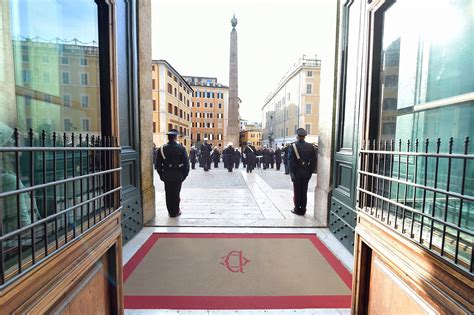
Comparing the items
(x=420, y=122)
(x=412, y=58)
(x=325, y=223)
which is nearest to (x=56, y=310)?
(x=420, y=122)

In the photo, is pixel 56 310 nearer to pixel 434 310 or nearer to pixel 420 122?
pixel 434 310

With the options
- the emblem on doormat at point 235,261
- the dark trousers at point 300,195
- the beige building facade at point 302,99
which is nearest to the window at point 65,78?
the emblem on doormat at point 235,261

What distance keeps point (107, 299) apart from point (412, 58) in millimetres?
4082

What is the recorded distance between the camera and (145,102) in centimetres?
479

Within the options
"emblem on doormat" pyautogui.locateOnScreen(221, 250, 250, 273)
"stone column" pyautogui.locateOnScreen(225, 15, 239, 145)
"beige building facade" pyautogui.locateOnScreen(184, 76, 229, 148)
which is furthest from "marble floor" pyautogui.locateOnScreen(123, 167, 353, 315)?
"beige building facade" pyautogui.locateOnScreen(184, 76, 229, 148)

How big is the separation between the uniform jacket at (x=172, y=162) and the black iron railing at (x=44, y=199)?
2517mm

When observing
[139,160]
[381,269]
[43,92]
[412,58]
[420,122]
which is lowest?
[381,269]

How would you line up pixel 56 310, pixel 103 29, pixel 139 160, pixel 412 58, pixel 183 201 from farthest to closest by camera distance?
pixel 183 201
pixel 139 160
pixel 412 58
pixel 103 29
pixel 56 310

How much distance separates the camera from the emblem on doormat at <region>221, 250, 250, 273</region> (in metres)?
3.22

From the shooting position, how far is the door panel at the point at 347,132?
3744mm

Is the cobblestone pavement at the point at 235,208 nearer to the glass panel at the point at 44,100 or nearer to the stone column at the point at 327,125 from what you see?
the stone column at the point at 327,125

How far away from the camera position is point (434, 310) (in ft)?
4.62

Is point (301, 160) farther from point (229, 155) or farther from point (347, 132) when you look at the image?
point (229, 155)

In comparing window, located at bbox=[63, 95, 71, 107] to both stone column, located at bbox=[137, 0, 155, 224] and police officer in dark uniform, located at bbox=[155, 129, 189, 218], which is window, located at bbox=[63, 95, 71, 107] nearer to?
stone column, located at bbox=[137, 0, 155, 224]
